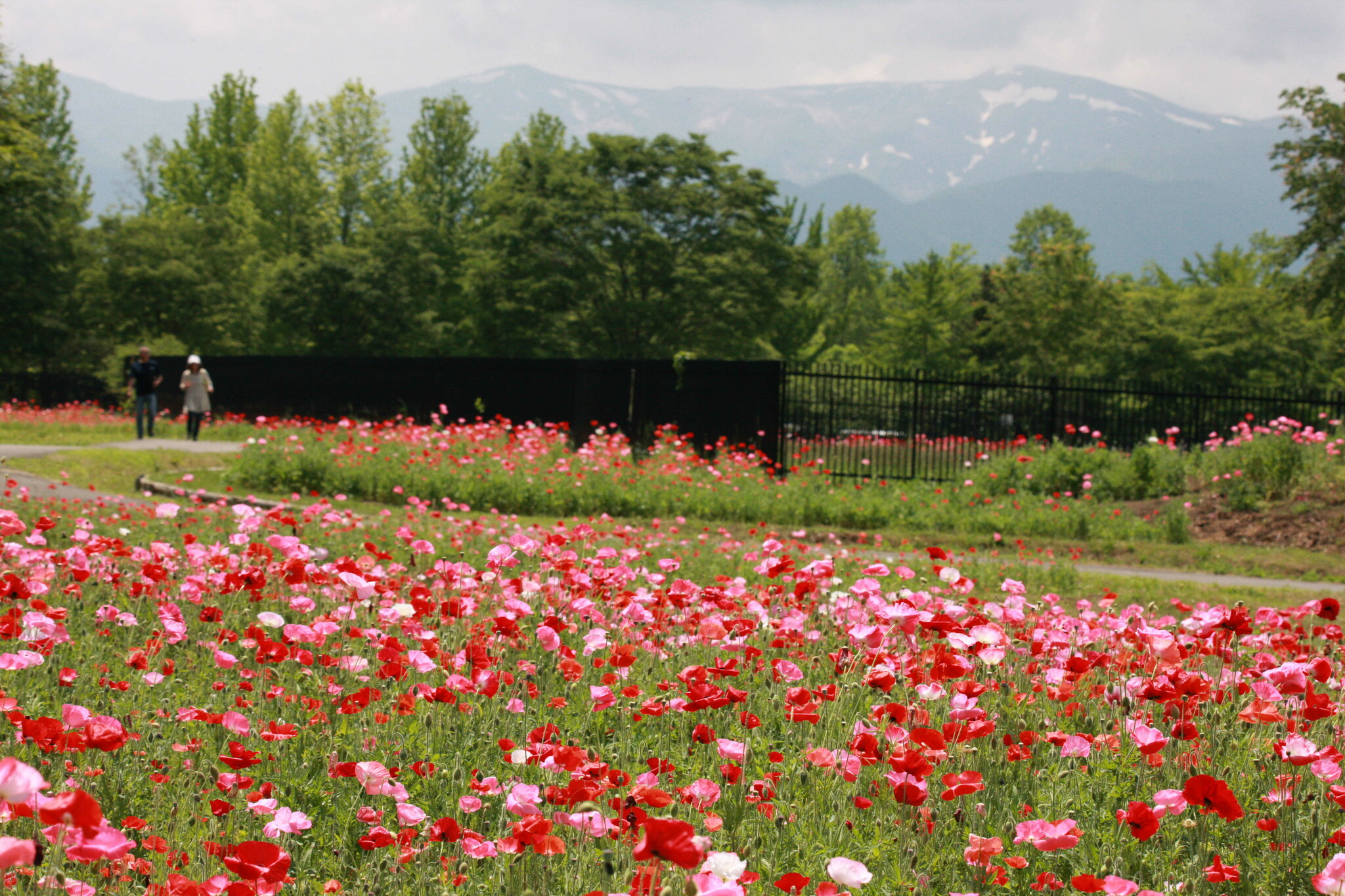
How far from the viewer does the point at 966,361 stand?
51875mm

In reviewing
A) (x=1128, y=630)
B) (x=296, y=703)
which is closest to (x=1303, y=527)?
(x=1128, y=630)

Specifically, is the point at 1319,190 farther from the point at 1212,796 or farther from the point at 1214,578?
the point at 1212,796

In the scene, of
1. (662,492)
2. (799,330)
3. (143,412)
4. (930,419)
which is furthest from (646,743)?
(799,330)

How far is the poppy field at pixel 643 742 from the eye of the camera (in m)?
2.16

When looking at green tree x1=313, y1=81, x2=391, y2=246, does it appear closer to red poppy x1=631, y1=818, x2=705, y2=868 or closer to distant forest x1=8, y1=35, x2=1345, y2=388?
distant forest x1=8, y1=35, x2=1345, y2=388

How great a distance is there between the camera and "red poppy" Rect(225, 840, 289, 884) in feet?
5.53

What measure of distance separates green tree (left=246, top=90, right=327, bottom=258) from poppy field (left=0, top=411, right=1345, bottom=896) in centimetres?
4136

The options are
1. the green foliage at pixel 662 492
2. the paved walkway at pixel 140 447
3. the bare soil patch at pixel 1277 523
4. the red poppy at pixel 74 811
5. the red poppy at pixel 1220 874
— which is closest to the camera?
the red poppy at pixel 74 811

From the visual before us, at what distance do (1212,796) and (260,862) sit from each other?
178 centimetres

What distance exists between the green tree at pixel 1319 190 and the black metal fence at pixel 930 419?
14857mm

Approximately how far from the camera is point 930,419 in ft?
55.4

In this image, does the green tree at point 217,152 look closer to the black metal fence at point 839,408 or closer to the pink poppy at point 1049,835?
the black metal fence at point 839,408

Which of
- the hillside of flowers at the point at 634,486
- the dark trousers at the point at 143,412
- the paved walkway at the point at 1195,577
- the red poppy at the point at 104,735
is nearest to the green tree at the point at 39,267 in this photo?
the dark trousers at the point at 143,412

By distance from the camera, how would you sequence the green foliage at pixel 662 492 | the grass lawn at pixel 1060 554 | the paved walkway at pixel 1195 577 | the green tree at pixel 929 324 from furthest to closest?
1. the green tree at pixel 929 324
2. the green foliage at pixel 662 492
3. the paved walkway at pixel 1195 577
4. the grass lawn at pixel 1060 554
